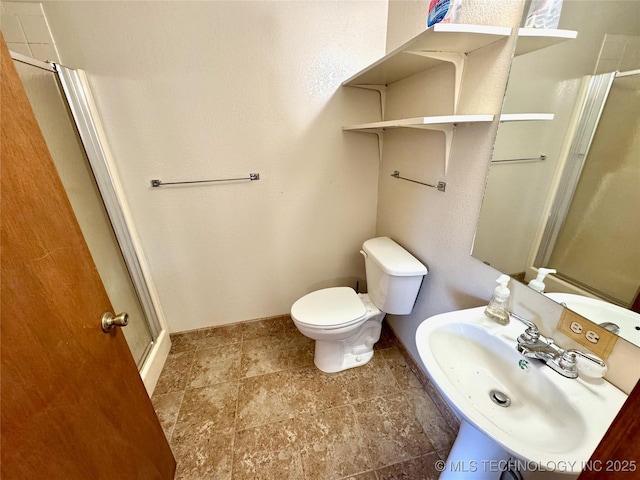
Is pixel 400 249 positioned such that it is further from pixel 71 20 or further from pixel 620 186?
pixel 71 20

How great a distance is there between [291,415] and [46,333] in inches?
47.7

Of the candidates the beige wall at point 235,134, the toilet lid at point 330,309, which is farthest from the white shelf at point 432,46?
the toilet lid at point 330,309

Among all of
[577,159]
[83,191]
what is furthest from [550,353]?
[83,191]

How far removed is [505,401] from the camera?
2.71 feet

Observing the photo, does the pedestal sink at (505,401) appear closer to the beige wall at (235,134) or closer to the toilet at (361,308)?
the toilet at (361,308)

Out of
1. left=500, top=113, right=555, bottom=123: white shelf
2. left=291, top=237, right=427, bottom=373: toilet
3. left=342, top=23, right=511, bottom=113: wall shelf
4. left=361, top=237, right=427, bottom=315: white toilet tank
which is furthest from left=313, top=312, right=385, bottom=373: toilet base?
left=342, top=23, right=511, bottom=113: wall shelf

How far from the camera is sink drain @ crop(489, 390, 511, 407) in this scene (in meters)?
0.82

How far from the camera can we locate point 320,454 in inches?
48.9

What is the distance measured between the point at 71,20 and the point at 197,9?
1.91 ft

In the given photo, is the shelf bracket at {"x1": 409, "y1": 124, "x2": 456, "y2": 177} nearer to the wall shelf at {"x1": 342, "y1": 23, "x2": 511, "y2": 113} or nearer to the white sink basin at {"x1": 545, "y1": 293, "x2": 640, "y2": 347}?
the wall shelf at {"x1": 342, "y1": 23, "x2": 511, "y2": 113}

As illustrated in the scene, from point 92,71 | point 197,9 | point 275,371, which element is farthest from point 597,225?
point 92,71

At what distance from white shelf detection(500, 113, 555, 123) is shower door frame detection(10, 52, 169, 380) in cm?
182

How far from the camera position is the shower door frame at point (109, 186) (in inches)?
48.0

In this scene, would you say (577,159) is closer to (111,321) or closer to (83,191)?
(111,321)
